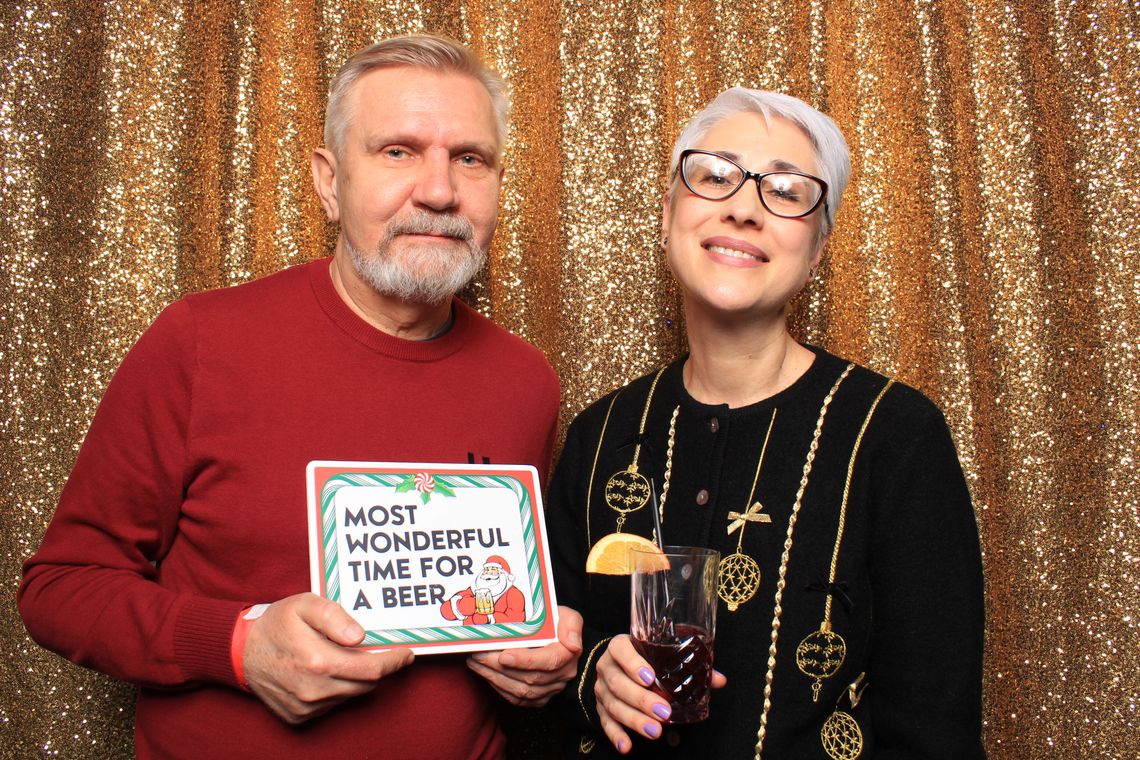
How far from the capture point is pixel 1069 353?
5.65 feet

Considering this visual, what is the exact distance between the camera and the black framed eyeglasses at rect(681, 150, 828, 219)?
1.33m

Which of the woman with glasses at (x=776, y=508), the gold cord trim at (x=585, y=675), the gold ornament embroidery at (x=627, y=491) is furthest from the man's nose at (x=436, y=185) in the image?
the gold cord trim at (x=585, y=675)

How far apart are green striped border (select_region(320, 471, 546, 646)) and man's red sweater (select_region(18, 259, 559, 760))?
0.51 ft

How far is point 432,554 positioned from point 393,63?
0.84 metres

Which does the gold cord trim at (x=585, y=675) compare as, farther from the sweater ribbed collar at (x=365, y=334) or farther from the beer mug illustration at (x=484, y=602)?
the sweater ribbed collar at (x=365, y=334)

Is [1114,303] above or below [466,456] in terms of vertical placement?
above

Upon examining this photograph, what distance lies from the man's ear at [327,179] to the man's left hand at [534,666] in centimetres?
80

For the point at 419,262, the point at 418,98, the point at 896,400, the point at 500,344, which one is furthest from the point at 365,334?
the point at 896,400

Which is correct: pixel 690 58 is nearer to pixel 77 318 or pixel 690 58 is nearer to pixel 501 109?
pixel 501 109

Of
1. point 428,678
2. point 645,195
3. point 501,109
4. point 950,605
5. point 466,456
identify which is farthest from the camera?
point 645,195

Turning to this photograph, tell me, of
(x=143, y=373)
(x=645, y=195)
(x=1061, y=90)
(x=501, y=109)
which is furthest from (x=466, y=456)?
(x=1061, y=90)

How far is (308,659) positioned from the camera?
1.06 meters

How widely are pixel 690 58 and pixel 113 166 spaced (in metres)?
1.23

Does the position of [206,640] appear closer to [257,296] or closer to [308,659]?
[308,659]
